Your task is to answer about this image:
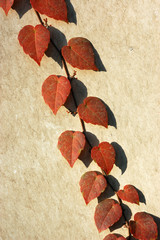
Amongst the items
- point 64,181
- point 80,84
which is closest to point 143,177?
point 64,181

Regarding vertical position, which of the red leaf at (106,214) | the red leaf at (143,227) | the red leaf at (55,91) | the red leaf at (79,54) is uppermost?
the red leaf at (79,54)

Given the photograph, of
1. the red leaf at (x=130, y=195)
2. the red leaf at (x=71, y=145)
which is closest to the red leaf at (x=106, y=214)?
the red leaf at (x=130, y=195)

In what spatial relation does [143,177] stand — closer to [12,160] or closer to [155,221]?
[155,221]

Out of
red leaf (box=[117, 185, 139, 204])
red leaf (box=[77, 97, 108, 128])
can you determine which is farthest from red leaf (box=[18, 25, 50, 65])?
red leaf (box=[117, 185, 139, 204])

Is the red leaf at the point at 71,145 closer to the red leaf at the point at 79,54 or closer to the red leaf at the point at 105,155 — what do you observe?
the red leaf at the point at 105,155

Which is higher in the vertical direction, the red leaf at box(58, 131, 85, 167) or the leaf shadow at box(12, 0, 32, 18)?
the leaf shadow at box(12, 0, 32, 18)

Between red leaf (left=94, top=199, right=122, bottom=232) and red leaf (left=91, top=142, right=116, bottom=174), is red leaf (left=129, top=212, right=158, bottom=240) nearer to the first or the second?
red leaf (left=94, top=199, right=122, bottom=232)
